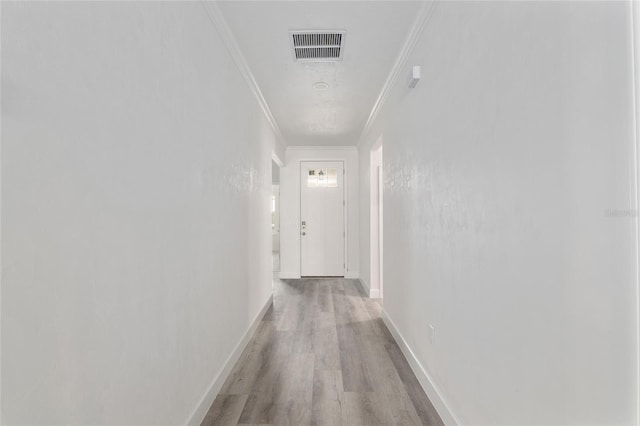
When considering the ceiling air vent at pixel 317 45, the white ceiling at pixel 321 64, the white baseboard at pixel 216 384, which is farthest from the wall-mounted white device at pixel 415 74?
the white baseboard at pixel 216 384

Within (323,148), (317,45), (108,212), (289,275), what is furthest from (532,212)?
(289,275)

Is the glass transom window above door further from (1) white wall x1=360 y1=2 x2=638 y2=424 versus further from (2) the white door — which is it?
(1) white wall x1=360 y1=2 x2=638 y2=424

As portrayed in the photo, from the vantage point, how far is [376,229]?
15.1 ft

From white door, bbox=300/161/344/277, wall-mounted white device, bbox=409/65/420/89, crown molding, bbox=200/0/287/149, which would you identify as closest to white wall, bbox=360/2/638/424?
wall-mounted white device, bbox=409/65/420/89

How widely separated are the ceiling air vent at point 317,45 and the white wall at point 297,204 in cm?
329

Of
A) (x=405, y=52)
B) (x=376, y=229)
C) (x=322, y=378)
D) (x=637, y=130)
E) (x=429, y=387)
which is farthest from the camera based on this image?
(x=376, y=229)

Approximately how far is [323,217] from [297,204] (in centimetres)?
54

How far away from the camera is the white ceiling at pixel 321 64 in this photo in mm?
1987

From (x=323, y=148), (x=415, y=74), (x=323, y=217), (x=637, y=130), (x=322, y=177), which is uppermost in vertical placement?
(x=323, y=148)

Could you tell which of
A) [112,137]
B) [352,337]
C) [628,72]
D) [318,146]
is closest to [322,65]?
[112,137]

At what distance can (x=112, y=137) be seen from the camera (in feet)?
3.46

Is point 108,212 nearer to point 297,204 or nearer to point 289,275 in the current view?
point 297,204

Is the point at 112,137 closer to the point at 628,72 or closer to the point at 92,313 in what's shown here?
the point at 92,313

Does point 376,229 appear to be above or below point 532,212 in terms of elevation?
below
